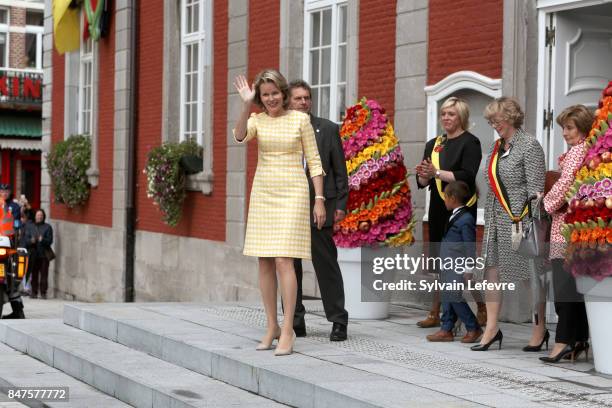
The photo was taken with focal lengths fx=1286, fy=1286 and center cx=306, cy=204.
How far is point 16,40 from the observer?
40.6m

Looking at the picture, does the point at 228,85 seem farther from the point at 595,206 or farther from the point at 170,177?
the point at 595,206

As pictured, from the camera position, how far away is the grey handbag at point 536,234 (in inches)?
316

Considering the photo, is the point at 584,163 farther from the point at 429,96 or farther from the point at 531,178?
the point at 429,96

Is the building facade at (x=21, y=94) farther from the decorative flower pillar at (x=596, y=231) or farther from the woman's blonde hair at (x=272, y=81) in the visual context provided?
the decorative flower pillar at (x=596, y=231)

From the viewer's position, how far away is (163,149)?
1734 cm

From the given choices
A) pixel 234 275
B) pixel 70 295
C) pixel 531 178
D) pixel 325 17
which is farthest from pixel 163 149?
pixel 531 178

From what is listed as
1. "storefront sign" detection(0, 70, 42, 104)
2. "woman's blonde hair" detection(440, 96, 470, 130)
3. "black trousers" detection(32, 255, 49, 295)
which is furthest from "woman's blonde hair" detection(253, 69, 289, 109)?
"storefront sign" detection(0, 70, 42, 104)

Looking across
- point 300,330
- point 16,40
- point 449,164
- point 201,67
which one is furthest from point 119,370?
point 16,40

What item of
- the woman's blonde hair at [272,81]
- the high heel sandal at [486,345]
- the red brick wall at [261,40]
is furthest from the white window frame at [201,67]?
the high heel sandal at [486,345]

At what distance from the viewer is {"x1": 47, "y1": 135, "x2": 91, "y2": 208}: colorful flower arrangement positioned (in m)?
20.8

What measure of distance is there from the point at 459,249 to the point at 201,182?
27.8 ft

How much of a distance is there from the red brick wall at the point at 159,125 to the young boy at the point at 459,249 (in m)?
7.71

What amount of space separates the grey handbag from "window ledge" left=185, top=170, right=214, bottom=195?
8.77m

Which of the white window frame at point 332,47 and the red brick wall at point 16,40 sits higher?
the red brick wall at point 16,40
